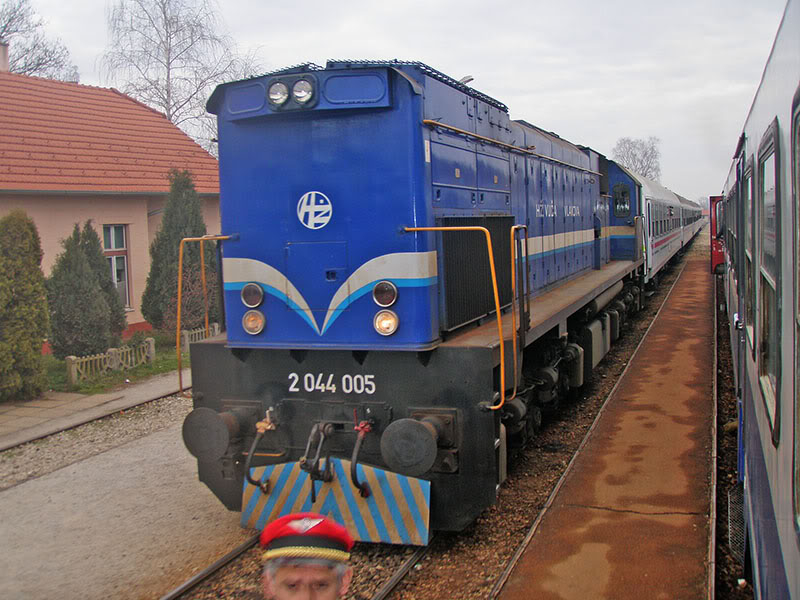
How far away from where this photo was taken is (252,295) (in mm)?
5773

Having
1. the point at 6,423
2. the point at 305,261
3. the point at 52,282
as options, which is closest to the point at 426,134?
the point at 305,261

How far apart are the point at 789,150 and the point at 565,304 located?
6.12m

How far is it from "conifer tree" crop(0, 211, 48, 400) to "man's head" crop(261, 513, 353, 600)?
999 cm

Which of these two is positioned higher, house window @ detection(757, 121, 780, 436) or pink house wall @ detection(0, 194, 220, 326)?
pink house wall @ detection(0, 194, 220, 326)

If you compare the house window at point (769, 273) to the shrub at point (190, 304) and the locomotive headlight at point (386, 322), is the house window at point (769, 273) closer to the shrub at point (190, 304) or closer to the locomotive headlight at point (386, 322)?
the locomotive headlight at point (386, 322)

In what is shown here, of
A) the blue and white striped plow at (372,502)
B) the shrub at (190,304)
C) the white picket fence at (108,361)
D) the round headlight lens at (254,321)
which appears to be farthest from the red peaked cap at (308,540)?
the shrub at (190,304)

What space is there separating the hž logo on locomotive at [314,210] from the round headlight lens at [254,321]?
79cm

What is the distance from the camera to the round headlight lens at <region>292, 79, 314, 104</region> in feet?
17.6

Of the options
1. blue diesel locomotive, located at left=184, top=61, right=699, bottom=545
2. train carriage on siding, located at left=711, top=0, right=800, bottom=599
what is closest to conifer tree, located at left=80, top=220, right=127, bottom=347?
blue diesel locomotive, located at left=184, top=61, right=699, bottom=545

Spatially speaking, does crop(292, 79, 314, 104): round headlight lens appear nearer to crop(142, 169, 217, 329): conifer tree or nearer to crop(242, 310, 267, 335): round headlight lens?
crop(242, 310, 267, 335): round headlight lens

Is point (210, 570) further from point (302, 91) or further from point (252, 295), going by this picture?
point (302, 91)

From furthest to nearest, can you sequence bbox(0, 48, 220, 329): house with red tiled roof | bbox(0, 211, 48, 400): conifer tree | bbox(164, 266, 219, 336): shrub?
bbox(164, 266, 219, 336): shrub, bbox(0, 48, 220, 329): house with red tiled roof, bbox(0, 211, 48, 400): conifer tree

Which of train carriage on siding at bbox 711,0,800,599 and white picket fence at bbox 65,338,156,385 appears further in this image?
white picket fence at bbox 65,338,156,385

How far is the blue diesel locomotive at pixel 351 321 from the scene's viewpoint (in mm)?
5352
